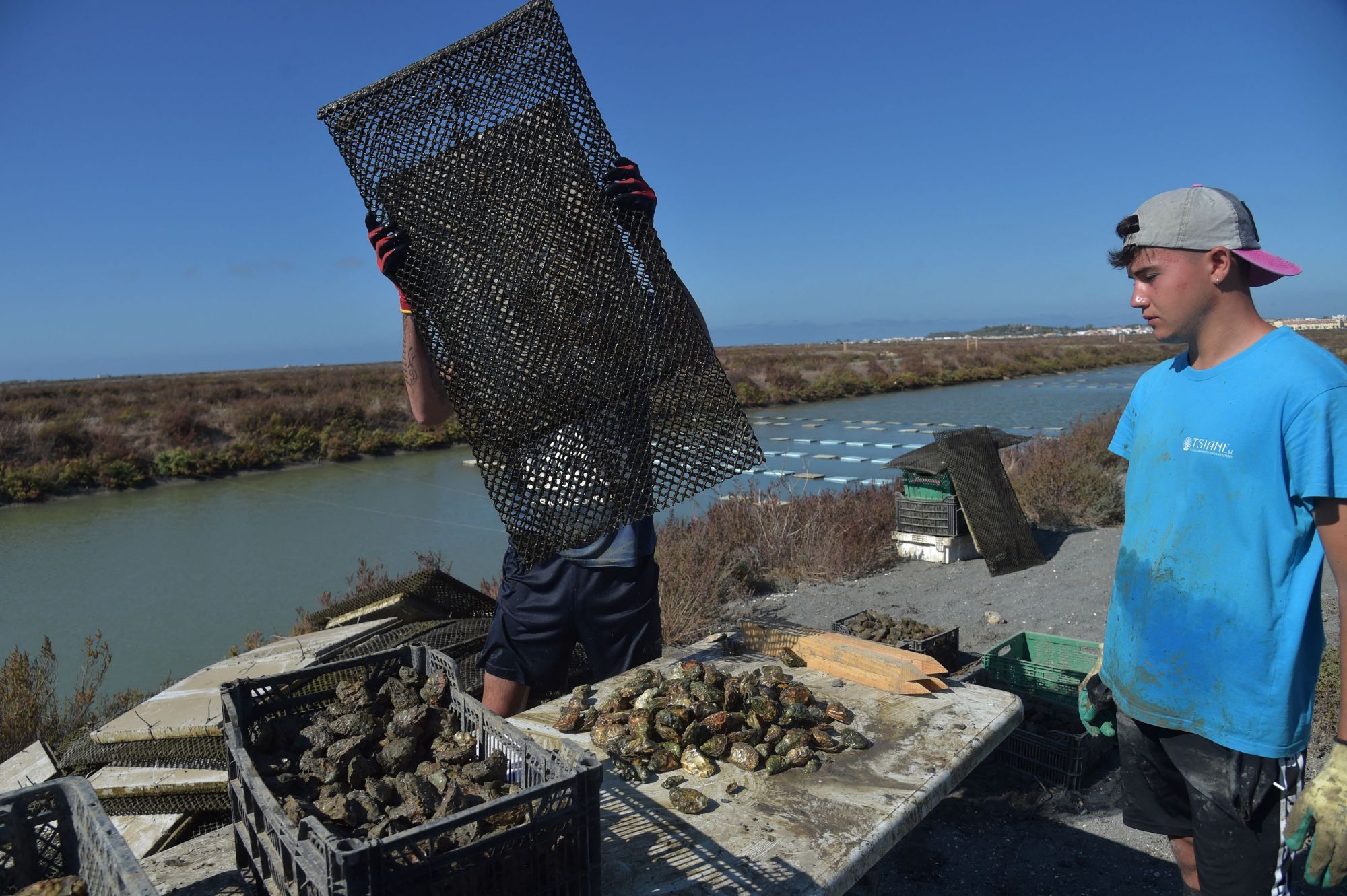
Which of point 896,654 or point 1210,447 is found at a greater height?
point 1210,447

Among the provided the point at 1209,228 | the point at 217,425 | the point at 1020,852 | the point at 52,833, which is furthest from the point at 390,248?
the point at 217,425

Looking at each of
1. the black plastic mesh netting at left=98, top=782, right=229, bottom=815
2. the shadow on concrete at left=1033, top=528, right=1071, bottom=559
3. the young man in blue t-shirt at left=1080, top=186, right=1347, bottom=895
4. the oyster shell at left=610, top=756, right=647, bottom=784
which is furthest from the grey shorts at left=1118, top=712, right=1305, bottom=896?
the shadow on concrete at left=1033, top=528, right=1071, bottom=559

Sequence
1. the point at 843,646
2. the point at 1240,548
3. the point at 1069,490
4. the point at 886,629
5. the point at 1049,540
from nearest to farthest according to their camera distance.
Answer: the point at 1240,548, the point at 843,646, the point at 886,629, the point at 1049,540, the point at 1069,490

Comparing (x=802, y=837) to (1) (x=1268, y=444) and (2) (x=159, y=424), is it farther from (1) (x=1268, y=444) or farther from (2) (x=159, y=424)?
(2) (x=159, y=424)

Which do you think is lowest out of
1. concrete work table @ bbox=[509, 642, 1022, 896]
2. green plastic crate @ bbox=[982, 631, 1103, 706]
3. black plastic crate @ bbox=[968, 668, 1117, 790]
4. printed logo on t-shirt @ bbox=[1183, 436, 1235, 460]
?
black plastic crate @ bbox=[968, 668, 1117, 790]

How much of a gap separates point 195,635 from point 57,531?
7.23 m

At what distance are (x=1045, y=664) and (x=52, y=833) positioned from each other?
4.63 m

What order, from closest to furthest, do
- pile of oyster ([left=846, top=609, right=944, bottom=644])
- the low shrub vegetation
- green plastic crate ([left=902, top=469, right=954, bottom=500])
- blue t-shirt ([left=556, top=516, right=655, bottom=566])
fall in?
blue t-shirt ([left=556, top=516, right=655, bottom=566])
pile of oyster ([left=846, top=609, right=944, bottom=644])
green plastic crate ([left=902, top=469, right=954, bottom=500])
the low shrub vegetation

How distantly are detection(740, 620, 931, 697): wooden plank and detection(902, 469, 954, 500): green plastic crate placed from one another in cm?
579

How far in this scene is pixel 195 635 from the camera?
7.93 meters

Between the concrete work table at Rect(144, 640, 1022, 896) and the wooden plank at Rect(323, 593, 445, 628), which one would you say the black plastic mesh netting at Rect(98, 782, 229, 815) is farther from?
the wooden plank at Rect(323, 593, 445, 628)

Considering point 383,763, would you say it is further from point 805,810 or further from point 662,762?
point 805,810

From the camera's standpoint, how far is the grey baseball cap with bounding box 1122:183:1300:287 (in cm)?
206

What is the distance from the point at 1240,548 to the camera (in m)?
2.05
